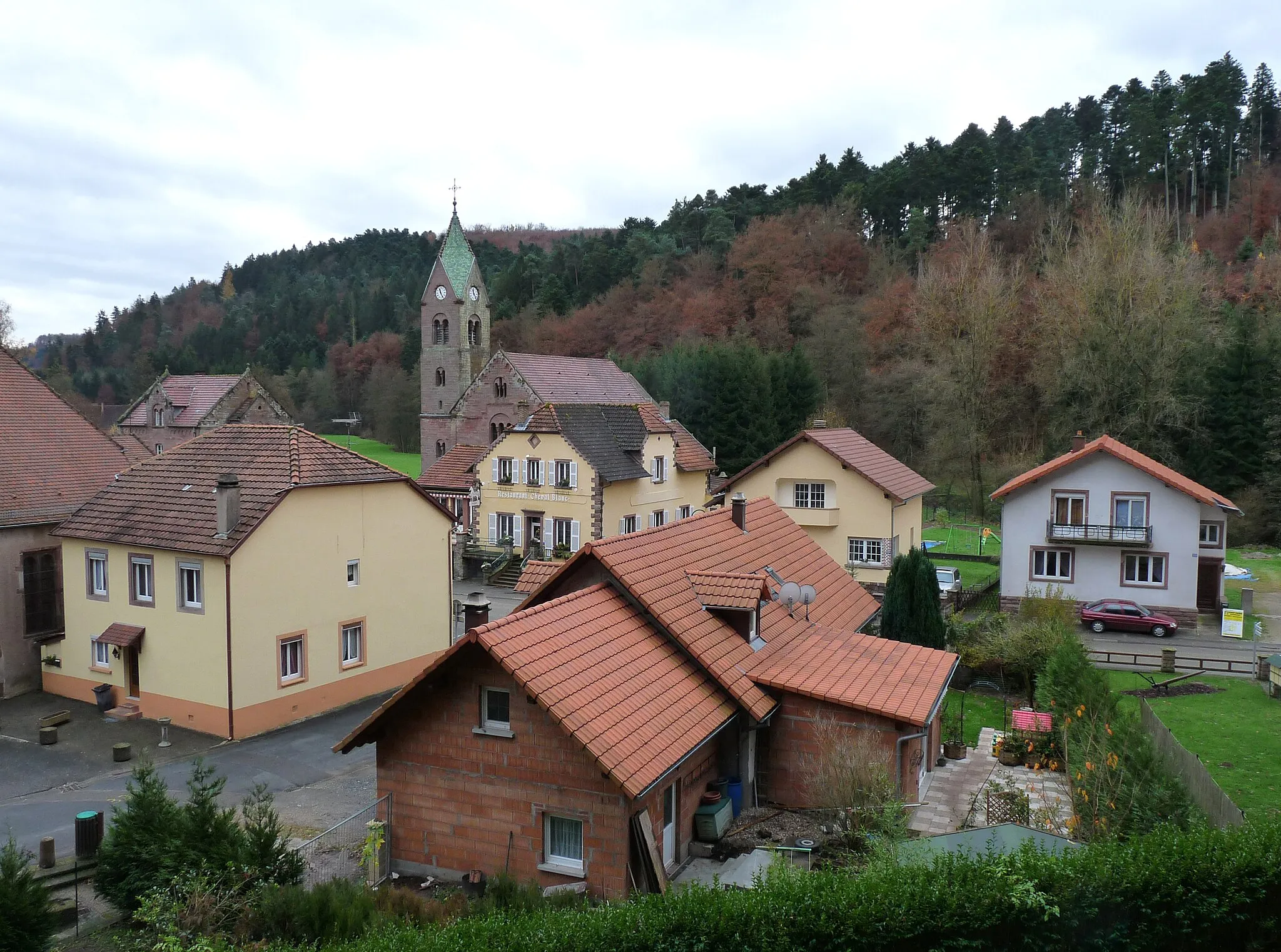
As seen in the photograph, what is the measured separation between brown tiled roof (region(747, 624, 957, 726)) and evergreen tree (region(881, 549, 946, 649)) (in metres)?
4.82

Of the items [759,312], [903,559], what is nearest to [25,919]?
[903,559]

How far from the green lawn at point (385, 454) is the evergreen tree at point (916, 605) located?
184 feet

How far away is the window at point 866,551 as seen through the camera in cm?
3603

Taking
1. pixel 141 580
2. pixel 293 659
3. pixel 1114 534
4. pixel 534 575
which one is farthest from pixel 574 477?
pixel 534 575

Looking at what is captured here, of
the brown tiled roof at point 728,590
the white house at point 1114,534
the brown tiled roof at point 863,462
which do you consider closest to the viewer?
the brown tiled roof at point 728,590

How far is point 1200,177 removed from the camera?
80500 millimetres

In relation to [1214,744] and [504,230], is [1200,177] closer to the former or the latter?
[1214,744]

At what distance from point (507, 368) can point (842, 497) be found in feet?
83.8

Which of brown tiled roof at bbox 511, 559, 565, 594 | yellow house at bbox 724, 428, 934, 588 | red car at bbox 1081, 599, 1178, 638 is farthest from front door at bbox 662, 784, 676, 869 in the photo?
yellow house at bbox 724, 428, 934, 588

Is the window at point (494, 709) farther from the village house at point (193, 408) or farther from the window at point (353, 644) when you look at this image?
the village house at point (193, 408)

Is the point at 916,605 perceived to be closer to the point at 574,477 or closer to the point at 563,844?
the point at 563,844

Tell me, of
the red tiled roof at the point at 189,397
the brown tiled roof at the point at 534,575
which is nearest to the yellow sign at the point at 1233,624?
the brown tiled roof at the point at 534,575

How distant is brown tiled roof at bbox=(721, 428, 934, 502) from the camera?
3541 cm

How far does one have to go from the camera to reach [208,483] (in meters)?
22.8
